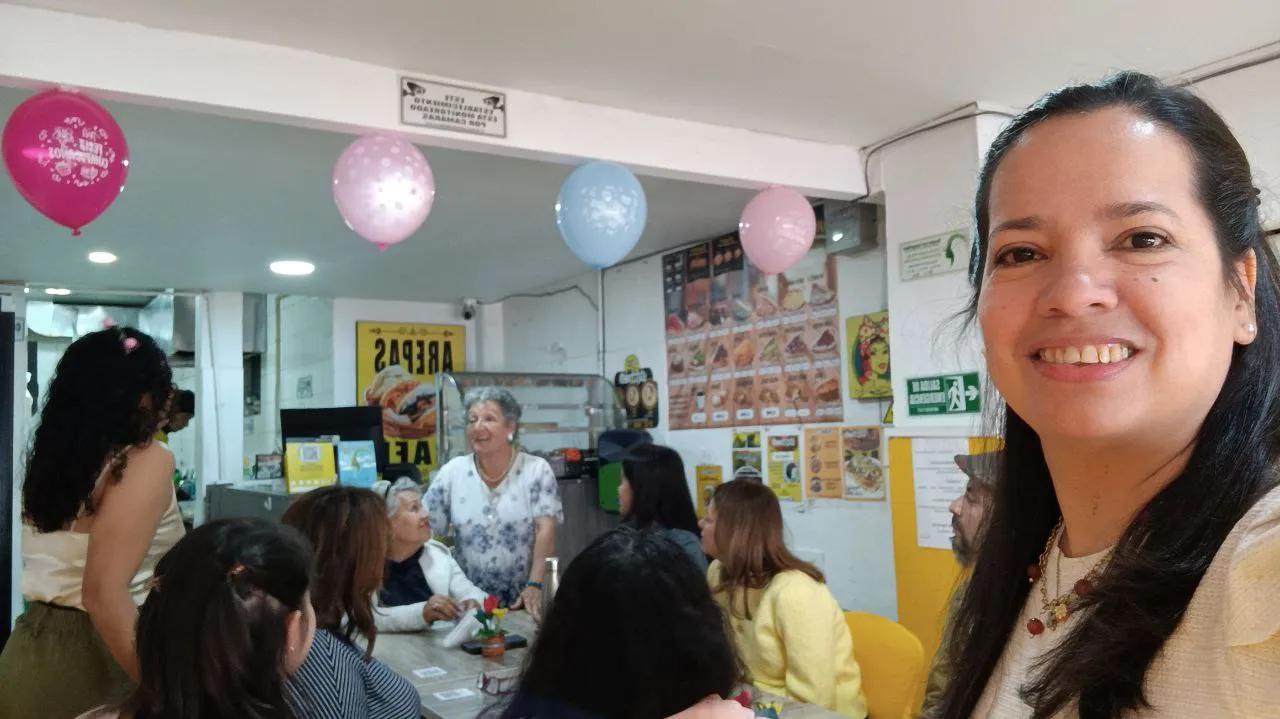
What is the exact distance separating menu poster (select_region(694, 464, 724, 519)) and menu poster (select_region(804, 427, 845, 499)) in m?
0.70

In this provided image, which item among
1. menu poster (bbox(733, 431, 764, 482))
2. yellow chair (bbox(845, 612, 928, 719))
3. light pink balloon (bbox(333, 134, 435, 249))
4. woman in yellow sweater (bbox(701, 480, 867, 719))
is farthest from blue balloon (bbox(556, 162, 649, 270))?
menu poster (bbox(733, 431, 764, 482))

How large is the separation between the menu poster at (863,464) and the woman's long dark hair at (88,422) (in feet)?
10.00

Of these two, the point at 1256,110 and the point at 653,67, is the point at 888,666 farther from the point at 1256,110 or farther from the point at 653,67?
the point at 1256,110

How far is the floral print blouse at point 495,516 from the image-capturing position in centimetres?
380

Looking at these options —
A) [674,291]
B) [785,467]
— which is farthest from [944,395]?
[674,291]

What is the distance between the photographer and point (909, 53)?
9.08ft

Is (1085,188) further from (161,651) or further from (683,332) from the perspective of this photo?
(683,332)

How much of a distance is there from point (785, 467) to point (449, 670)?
7.94 feet

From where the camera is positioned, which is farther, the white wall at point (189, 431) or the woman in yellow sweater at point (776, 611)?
the white wall at point (189, 431)

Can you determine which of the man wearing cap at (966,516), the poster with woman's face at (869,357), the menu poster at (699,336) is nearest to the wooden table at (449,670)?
the man wearing cap at (966,516)

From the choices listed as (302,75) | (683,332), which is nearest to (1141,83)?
(302,75)

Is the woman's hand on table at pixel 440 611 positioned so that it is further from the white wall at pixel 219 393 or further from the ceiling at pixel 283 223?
the white wall at pixel 219 393

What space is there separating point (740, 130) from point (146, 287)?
183 inches

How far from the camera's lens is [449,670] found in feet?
8.86
